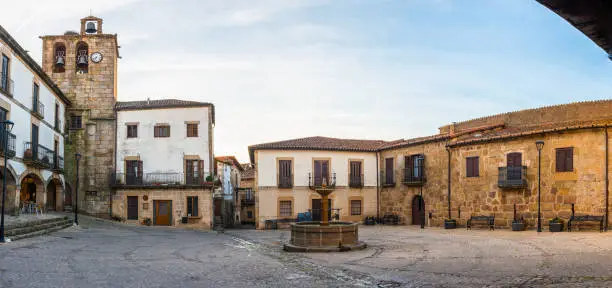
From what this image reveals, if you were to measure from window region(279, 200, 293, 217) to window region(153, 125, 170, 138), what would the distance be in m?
7.59

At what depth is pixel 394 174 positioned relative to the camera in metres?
30.4

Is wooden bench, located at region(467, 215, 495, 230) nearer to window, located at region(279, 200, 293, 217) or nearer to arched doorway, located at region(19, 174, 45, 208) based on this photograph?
window, located at region(279, 200, 293, 217)

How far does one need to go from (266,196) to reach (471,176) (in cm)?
1116

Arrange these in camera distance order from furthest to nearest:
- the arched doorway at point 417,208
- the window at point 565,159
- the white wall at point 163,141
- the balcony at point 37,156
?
the white wall at point 163,141 < the arched doorway at point 417,208 < the balcony at point 37,156 < the window at point 565,159

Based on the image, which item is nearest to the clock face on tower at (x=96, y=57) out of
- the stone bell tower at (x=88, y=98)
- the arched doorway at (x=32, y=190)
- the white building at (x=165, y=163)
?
the stone bell tower at (x=88, y=98)

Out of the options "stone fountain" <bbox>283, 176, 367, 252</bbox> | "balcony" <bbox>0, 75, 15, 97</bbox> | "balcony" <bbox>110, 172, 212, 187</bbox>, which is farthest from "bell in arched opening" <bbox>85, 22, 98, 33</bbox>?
"stone fountain" <bbox>283, 176, 367, 252</bbox>

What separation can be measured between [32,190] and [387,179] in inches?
763

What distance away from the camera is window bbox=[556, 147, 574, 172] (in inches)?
838

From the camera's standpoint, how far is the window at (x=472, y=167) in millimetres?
25125

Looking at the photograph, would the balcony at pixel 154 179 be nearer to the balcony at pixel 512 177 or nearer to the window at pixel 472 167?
the window at pixel 472 167

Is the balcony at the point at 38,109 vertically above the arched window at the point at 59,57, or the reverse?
the arched window at the point at 59,57

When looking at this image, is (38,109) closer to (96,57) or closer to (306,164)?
(96,57)

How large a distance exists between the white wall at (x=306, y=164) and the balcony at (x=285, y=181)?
234 millimetres

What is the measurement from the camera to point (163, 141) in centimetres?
2980
